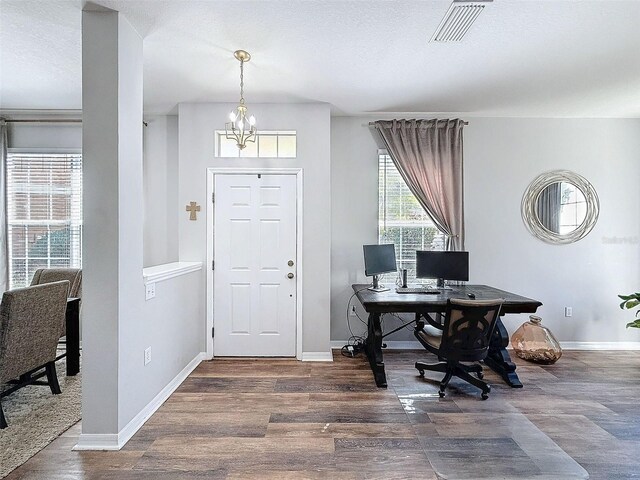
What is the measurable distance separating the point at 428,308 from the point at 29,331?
125 inches

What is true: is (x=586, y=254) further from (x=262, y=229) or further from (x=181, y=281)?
(x=181, y=281)

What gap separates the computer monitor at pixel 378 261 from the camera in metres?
3.72

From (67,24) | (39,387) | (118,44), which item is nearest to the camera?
(118,44)

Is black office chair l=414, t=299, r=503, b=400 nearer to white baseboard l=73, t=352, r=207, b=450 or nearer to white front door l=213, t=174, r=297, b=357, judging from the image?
white front door l=213, t=174, r=297, b=357

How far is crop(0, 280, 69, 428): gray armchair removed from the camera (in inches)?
94.1

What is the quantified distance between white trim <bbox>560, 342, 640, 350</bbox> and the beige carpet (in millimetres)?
5155

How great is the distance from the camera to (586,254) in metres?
4.25

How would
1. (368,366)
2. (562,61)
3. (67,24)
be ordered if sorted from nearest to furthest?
(67,24), (562,61), (368,366)

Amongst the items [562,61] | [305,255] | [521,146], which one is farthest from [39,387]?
[521,146]

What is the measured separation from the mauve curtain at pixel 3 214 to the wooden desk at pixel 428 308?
4074 mm

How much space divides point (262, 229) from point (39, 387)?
2.47 m

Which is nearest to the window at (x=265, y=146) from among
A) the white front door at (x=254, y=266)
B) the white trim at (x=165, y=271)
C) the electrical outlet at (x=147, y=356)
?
the white front door at (x=254, y=266)

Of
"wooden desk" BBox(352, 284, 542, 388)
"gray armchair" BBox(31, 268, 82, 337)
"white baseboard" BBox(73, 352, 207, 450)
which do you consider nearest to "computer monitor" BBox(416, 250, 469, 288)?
"wooden desk" BBox(352, 284, 542, 388)

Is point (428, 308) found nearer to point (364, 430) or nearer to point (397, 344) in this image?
point (364, 430)
